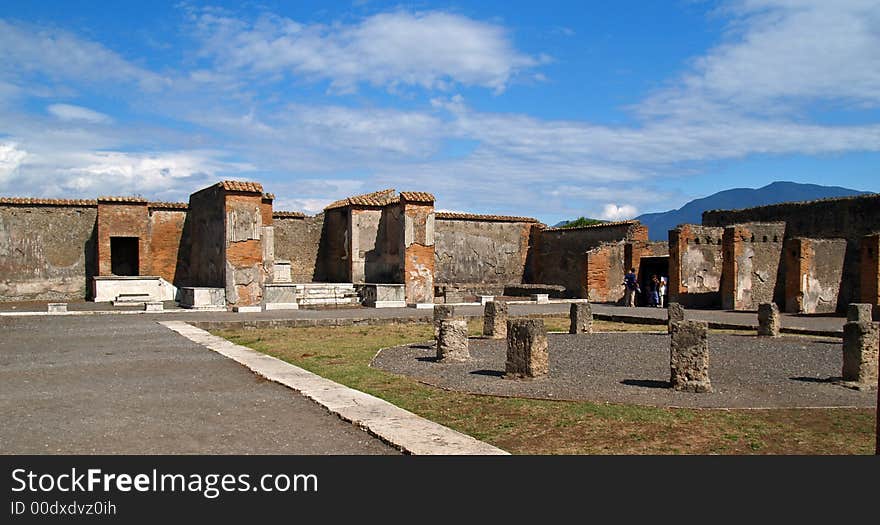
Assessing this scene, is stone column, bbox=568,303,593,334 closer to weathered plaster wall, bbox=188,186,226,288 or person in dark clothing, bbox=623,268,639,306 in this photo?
person in dark clothing, bbox=623,268,639,306

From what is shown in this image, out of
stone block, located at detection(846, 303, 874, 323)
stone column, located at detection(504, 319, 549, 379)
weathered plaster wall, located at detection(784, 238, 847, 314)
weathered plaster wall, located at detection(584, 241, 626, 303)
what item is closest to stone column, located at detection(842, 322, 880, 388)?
stone column, located at detection(504, 319, 549, 379)

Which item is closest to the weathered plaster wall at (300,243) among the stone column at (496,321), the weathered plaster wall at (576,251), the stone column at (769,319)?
the weathered plaster wall at (576,251)

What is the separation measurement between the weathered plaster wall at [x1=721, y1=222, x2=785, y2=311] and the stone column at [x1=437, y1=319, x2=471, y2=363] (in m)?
13.2

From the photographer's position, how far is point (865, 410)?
6230 mm

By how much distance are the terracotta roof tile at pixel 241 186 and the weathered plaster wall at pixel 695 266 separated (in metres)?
11.8

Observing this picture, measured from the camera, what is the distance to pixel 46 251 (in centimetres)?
2080

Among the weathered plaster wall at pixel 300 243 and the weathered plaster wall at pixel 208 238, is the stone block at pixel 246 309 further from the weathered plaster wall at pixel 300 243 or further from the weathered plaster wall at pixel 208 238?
the weathered plaster wall at pixel 300 243

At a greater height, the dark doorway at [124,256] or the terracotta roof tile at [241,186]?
the terracotta roof tile at [241,186]

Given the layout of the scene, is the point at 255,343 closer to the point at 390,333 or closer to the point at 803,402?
the point at 390,333

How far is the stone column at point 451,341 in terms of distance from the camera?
9.05m

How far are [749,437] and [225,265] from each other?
14050mm

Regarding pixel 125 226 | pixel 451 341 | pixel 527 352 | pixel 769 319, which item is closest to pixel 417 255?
pixel 125 226

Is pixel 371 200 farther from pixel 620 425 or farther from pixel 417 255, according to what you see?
pixel 620 425
